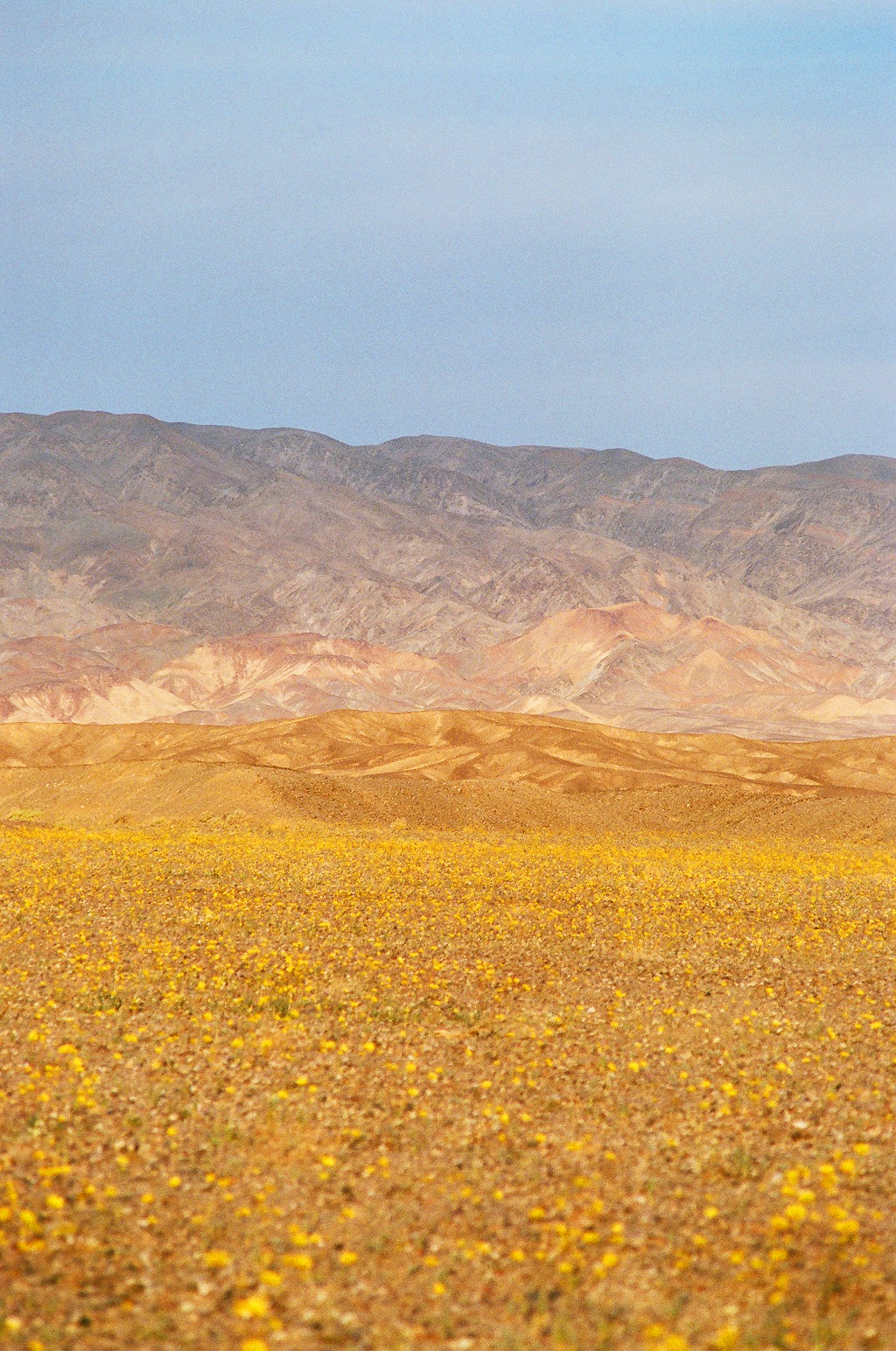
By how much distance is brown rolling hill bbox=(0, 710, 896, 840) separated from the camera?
42469mm

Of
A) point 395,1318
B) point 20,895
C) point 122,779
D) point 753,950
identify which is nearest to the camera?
point 395,1318

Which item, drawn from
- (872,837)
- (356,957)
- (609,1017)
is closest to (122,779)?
(872,837)

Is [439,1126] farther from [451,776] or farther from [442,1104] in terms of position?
[451,776]

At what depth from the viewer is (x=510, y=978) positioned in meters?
15.4

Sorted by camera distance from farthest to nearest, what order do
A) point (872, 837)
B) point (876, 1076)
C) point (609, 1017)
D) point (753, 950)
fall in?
point (872, 837) → point (753, 950) → point (609, 1017) → point (876, 1076)

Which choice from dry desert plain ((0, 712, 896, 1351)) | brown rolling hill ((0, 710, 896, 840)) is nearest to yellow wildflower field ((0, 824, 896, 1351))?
dry desert plain ((0, 712, 896, 1351))

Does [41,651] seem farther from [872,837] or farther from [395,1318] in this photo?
[395,1318]

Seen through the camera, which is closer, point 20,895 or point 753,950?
point 753,950

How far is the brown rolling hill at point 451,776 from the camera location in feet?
139

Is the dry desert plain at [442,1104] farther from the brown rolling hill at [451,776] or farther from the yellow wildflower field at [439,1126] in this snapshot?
the brown rolling hill at [451,776]

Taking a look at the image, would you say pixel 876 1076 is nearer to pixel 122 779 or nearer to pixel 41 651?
pixel 122 779

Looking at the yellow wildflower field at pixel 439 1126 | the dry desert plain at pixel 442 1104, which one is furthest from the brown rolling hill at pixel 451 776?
the yellow wildflower field at pixel 439 1126

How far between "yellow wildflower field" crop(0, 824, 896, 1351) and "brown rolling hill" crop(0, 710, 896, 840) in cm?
2213

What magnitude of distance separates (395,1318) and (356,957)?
9062mm
